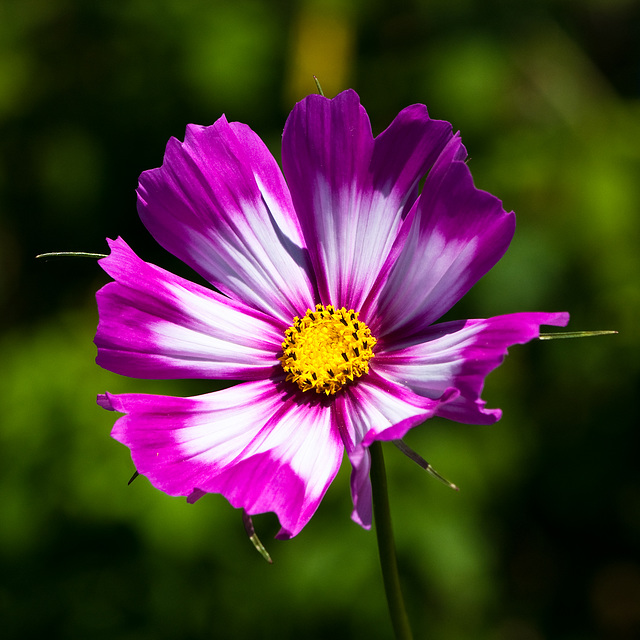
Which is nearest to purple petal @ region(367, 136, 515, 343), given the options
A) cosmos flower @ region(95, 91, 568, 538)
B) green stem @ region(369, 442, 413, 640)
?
cosmos flower @ region(95, 91, 568, 538)

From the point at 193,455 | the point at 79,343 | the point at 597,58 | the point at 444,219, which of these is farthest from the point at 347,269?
the point at 597,58

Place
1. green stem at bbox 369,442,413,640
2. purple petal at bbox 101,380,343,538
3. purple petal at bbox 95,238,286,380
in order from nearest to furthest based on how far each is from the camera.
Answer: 1. green stem at bbox 369,442,413,640
2. purple petal at bbox 101,380,343,538
3. purple petal at bbox 95,238,286,380

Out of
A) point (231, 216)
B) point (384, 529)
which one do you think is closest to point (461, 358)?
point (384, 529)

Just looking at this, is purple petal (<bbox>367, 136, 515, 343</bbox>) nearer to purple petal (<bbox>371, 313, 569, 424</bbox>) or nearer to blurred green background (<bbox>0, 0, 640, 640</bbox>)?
purple petal (<bbox>371, 313, 569, 424</bbox>)

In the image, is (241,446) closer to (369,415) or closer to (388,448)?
(369,415)

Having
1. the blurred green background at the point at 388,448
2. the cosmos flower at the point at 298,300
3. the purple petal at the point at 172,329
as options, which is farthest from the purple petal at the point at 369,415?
the blurred green background at the point at 388,448

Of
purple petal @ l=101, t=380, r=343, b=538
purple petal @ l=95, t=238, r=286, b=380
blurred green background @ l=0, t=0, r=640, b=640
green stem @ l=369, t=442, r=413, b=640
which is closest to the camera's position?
green stem @ l=369, t=442, r=413, b=640

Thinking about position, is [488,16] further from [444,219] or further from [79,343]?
[444,219]

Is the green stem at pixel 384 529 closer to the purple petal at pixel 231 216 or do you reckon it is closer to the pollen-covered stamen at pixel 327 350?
the pollen-covered stamen at pixel 327 350
